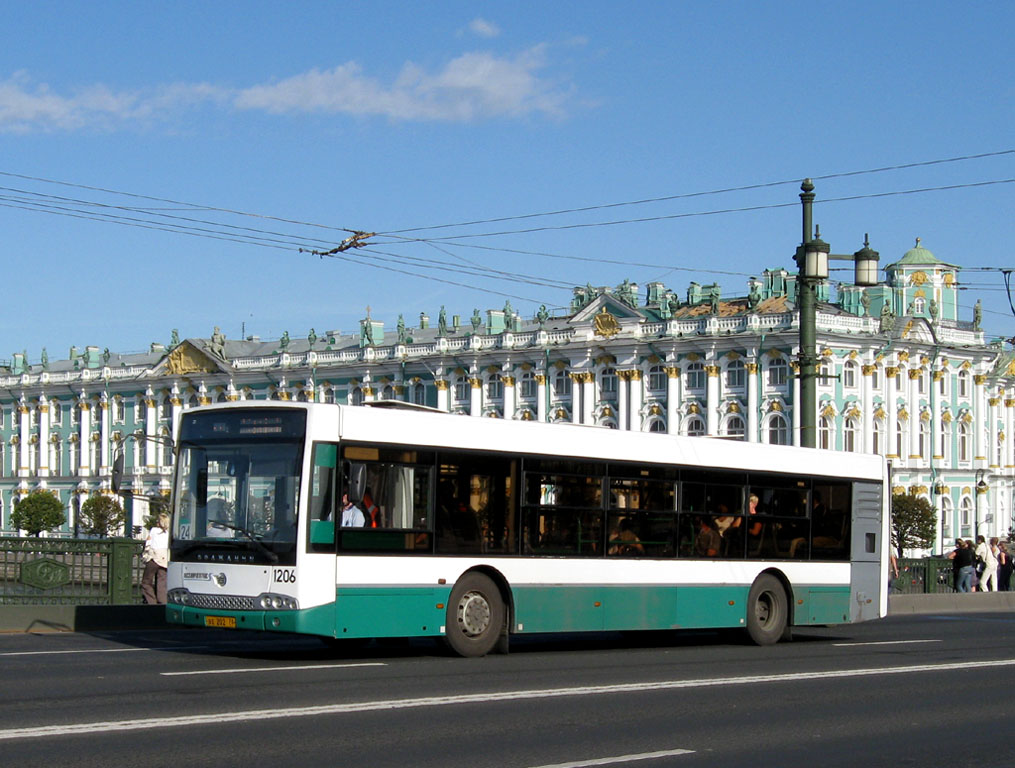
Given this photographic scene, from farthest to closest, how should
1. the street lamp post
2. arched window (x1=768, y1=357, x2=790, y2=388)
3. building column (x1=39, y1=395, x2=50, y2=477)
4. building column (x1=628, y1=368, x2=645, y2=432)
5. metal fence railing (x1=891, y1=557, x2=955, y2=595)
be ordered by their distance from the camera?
1. building column (x1=39, y1=395, x2=50, y2=477)
2. building column (x1=628, y1=368, x2=645, y2=432)
3. arched window (x1=768, y1=357, x2=790, y2=388)
4. metal fence railing (x1=891, y1=557, x2=955, y2=595)
5. the street lamp post

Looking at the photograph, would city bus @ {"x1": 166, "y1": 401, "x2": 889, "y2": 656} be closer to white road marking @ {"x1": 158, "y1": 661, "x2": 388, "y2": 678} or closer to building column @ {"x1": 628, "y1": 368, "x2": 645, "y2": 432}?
white road marking @ {"x1": 158, "y1": 661, "x2": 388, "y2": 678}

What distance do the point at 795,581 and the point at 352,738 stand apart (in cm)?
1168

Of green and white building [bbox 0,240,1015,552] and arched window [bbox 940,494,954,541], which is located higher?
green and white building [bbox 0,240,1015,552]

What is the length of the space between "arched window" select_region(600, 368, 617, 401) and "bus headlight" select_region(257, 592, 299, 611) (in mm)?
71764

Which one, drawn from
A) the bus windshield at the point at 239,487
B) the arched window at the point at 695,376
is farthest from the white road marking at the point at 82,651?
the arched window at the point at 695,376

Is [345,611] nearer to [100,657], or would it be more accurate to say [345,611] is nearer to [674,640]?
[100,657]

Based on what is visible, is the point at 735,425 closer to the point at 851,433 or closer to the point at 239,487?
the point at 851,433


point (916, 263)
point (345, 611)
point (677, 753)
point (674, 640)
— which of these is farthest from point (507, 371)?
point (677, 753)

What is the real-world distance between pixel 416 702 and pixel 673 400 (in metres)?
72.3

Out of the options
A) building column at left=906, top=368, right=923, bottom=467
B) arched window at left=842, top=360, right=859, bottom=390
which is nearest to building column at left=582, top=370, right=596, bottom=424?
arched window at left=842, top=360, right=859, bottom=390

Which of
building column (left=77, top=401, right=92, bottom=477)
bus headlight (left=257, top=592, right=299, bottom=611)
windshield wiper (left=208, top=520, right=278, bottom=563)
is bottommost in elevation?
bus headlight (left=257, top=592, right=299, bottom=611)

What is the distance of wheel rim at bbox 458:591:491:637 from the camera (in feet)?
55.1

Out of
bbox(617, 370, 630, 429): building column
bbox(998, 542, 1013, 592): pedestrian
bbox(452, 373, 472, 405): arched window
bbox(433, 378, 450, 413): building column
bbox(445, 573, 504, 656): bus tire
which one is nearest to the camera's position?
bbox(445, 573, 504, 656): bus tire

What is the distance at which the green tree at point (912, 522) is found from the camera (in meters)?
79.2
